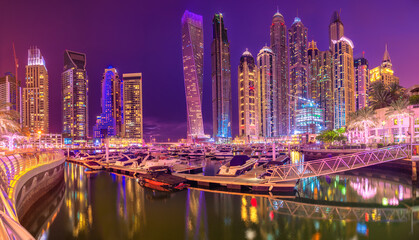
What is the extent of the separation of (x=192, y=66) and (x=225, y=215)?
168 meters

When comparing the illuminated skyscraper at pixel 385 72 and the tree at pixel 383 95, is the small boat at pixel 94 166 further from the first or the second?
the illuminated skyscraper at pixel 385 72

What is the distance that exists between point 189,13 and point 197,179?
627ft

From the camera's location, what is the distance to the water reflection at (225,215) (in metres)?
15.6

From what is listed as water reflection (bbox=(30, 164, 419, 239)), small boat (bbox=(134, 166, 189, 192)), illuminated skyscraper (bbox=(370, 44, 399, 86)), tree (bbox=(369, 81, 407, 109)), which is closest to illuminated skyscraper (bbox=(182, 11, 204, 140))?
tree (bbox=(369, 81, 407, 109))

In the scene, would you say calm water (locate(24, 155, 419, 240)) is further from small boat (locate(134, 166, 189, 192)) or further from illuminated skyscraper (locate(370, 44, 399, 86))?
illuminated skyscraper (locate(370, 44, 399, 86))

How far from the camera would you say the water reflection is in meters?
15.6

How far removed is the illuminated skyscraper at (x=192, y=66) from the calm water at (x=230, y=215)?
15215cm

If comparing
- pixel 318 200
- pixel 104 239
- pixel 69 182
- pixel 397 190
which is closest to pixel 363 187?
pixel 397 190

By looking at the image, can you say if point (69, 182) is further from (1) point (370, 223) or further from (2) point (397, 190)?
(2) point (397, 190)

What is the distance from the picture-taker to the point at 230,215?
1928cm

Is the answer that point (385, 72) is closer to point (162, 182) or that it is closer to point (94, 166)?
point (162, 182)

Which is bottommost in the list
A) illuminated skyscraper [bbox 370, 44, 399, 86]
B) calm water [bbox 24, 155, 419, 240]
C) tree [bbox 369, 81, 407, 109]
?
calm water [bbox 24, 155, 419, 240]

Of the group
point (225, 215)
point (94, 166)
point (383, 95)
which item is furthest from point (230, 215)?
point (383, 95)

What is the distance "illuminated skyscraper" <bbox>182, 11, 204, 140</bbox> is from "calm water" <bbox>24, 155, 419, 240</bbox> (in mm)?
152152
